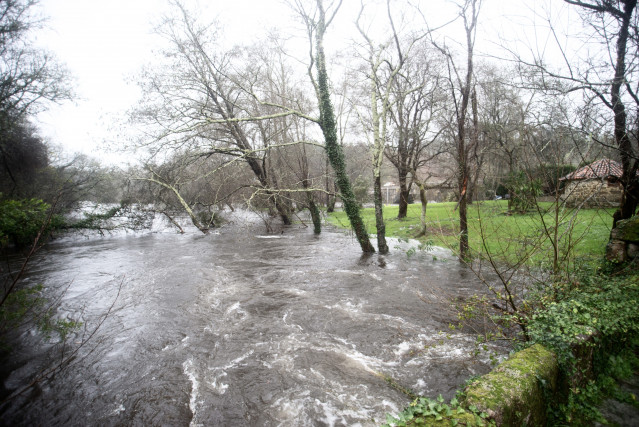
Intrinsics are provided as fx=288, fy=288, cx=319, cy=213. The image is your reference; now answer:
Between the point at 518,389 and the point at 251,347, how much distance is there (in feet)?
14.4

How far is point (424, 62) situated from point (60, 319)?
59.3ft

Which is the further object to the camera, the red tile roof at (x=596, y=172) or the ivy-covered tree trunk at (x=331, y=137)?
the ivy-covered tree trunk at (x=331, y=137)

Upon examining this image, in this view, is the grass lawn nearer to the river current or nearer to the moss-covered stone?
the moss-covered stone

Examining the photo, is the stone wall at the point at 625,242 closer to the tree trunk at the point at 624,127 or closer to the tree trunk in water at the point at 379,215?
the tree trunk at the point at 624,127

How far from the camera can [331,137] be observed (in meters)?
11.9

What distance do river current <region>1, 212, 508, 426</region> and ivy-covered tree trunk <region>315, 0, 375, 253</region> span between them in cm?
201

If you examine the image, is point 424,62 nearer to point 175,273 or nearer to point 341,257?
point 341,257

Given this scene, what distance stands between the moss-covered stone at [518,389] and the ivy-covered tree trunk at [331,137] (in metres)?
9.25

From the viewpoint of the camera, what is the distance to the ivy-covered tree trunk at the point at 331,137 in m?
11.5

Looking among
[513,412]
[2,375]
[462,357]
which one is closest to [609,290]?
[462,357]

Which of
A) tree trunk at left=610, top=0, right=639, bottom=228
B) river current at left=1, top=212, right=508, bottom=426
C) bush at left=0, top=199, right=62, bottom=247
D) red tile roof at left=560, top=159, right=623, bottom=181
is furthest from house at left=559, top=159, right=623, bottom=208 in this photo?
bush at left=0, top=199, right=62, bottom=247

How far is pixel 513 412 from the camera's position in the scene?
2.46 meters

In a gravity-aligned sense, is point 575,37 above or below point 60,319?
above

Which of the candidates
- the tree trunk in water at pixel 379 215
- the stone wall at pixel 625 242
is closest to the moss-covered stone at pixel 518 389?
the stone wall at pixel 625 242
